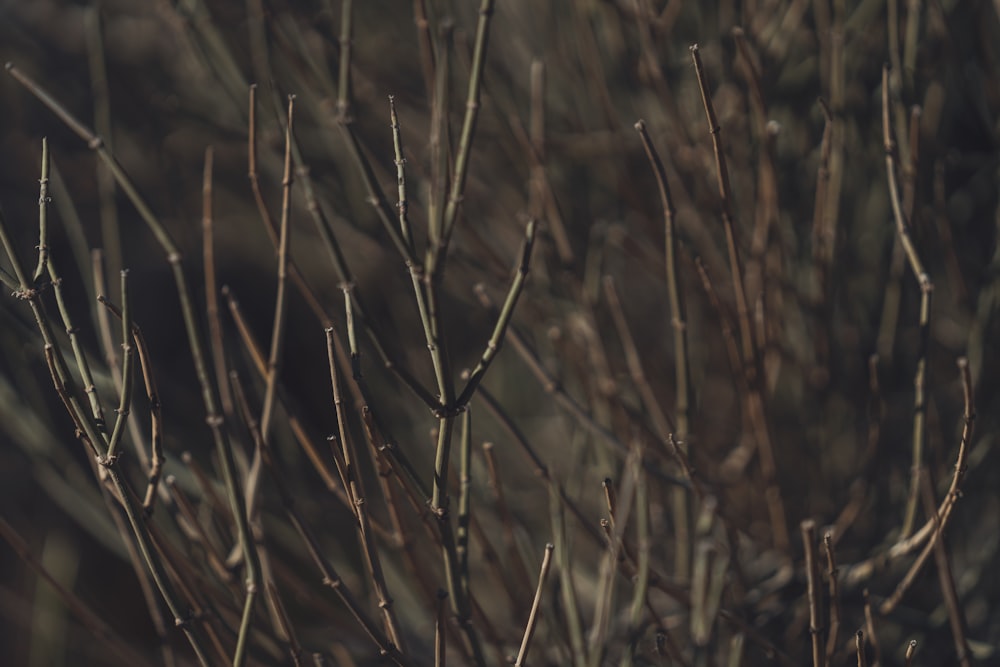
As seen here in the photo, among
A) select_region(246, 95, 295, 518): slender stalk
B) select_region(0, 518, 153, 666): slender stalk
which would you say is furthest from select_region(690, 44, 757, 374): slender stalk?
select_region(0, 518, 153, 666): slender stalk

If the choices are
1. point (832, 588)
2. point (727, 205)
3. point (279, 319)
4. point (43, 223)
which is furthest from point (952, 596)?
point (43, 223)

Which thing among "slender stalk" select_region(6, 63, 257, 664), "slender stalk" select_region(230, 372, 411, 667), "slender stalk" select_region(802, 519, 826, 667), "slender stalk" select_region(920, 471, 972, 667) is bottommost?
"slender stalk" select_region(920, 471, 972, 667)

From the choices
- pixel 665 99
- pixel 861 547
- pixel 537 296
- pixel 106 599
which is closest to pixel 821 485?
→ pixel 861 547

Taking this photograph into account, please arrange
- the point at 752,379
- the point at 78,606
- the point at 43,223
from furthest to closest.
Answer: the point at 752,379
the point at 78,606
the point at 43,223

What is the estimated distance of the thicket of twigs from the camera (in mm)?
800

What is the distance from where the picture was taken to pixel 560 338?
119 cm

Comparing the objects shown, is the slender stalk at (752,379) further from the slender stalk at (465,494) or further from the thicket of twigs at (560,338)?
the slender stalk at (465,494)

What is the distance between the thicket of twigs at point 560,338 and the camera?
80cm

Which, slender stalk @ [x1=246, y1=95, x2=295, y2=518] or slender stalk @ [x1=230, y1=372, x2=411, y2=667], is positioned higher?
slender stalk @ [x1=246, y1=95, x2=295, y2=518]

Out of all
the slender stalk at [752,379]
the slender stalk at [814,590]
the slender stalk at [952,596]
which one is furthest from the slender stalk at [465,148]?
the slender stalk at [952,596]

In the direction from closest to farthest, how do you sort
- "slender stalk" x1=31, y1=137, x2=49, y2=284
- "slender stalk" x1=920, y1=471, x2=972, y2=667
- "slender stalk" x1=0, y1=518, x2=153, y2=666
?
"slender stalk" x1=31, y1=137, x2=49, y2=284 → "slender stalk" x1=920, y1=471, x2=972, y2=667 → "slender stalk" x1=0, y1=518, x2=153, y2=666

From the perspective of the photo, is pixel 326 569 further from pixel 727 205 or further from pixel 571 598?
pixel 727 205

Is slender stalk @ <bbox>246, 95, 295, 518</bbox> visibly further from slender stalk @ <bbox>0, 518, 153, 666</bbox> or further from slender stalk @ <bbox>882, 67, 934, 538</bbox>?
slender stalk @ <bbox>882, 67, 934, 538</bbox>

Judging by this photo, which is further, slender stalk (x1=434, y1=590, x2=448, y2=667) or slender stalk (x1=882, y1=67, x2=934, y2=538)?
slender stalk (x1=882, y1=67, x2=934, y2=538)
